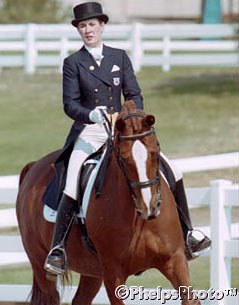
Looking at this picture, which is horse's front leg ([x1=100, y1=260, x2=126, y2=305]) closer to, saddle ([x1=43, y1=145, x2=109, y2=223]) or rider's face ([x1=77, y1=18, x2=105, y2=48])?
saddle ([x1=43, y1=145, x2=109, y2=223])

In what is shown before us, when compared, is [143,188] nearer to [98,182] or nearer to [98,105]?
[98,182]

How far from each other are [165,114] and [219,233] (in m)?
15.1

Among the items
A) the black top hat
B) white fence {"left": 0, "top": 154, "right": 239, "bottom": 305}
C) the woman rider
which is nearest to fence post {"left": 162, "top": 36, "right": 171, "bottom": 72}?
white fence {"left": 0, "top": 154, "right": 239, "bottom": 305}

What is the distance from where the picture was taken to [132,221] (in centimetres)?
761

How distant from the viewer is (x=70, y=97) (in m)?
8.33

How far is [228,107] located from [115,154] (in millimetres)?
18140

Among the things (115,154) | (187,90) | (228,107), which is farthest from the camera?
(187,90)

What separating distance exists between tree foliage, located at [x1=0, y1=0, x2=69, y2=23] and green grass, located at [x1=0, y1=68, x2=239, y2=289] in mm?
12107

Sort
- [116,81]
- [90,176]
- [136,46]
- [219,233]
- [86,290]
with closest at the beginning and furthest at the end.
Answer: [90,176]
[116,81]
[86,290]
[219,233]
[136,46]

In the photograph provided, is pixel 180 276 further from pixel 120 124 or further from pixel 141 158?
pixel 120 124

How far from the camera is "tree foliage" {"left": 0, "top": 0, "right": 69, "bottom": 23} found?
42.1 m

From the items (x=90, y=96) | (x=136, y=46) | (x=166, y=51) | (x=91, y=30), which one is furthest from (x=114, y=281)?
(x=166, y=51)

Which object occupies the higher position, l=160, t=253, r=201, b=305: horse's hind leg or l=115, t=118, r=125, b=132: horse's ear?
l=115, t=118, r=125, b=132: horse's ear

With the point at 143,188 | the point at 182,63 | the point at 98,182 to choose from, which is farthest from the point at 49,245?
the point at 182,63
